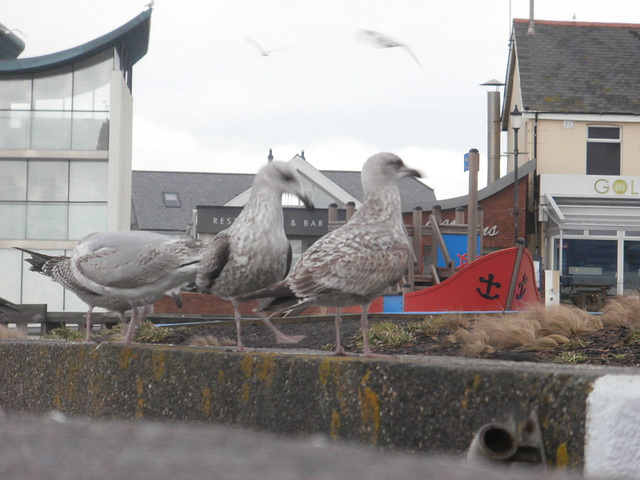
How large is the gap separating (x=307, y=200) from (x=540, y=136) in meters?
26.6

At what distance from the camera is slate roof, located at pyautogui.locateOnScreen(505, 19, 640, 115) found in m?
30.0

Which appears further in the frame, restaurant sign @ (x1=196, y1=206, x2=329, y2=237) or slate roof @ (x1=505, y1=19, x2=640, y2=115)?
slate roof @ (x1=505, y1=19, x2=640, y2=115)

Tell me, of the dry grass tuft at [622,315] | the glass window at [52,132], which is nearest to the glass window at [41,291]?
the glass window at [52,132]

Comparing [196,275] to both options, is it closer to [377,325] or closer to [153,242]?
[153,242]

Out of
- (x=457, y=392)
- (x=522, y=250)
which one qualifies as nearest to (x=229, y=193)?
(x=522, y=250)

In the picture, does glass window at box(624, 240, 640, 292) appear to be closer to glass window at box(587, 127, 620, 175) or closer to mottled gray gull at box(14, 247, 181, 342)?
glass window at box(587, 127, 620, 175)

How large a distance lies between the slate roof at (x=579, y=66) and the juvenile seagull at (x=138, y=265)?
26.0m

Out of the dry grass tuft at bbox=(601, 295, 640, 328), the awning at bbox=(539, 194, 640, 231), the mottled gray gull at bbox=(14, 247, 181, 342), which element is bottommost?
Answer: the dry grass tuft at bbox=(601, 295, 640, 328)

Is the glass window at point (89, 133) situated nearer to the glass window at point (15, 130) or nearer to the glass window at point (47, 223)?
the glass window at point (15, 130)

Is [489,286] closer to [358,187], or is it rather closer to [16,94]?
[16,94]

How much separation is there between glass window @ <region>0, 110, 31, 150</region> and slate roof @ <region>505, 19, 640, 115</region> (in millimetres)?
16658

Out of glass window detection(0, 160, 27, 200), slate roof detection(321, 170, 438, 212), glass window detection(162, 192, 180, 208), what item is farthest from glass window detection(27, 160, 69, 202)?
glass window detection(162, 192, 180, 208)

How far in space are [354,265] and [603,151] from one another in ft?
90.9

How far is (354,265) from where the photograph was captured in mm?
4148
